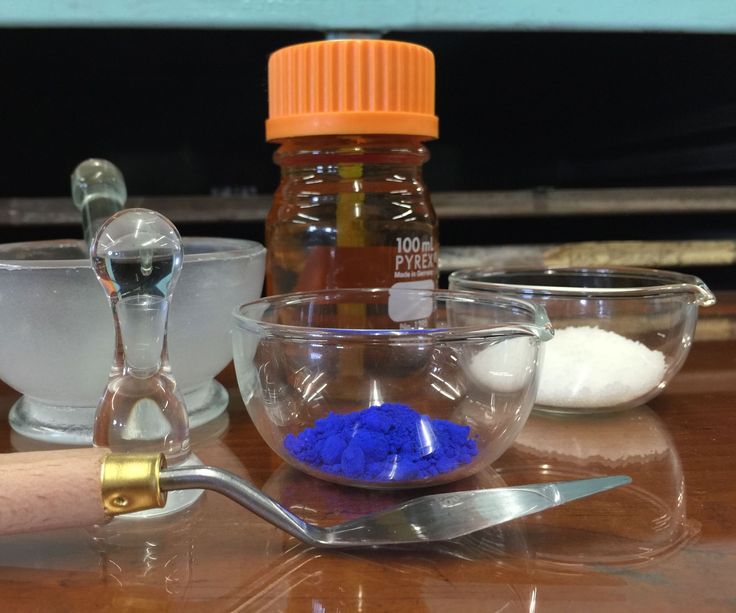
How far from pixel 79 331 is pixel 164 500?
0.43 feet

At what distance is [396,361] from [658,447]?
14 cm

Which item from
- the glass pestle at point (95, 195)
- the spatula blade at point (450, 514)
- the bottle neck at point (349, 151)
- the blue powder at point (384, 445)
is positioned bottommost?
the spatula blade at point (450, 514)

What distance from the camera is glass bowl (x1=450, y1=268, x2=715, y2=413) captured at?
0.38 meters

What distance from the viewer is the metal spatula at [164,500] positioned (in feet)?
0.76

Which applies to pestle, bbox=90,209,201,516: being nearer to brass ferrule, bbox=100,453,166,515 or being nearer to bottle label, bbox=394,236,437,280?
brass ferrule, bbox=100,453,166,515

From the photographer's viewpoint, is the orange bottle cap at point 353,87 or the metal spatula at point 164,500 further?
the orange bottle cap at point 353,87

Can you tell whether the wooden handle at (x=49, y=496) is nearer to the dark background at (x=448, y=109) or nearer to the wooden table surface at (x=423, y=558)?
the wooden table surface at (x=423, y=558)

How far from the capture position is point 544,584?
0.23 metres

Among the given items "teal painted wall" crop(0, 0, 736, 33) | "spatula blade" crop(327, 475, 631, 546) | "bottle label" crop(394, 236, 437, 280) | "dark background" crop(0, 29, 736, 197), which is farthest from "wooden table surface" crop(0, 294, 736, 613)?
"dark background" crop(0, 29, 736, 197)

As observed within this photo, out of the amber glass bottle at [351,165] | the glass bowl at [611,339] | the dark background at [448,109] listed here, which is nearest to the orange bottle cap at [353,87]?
the amber glass bottle at [351,165]

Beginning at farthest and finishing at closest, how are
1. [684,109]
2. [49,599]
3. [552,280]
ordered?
[684,109]
[552,280]
[49,599]

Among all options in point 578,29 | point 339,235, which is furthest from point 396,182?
point 578,29

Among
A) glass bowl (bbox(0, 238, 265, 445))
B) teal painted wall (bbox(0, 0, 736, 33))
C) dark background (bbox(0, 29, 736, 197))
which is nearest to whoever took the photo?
glass bowl (bbox(0, 238, 265, 445))

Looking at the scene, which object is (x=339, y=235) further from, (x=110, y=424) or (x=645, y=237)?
(x=645, y=237)
